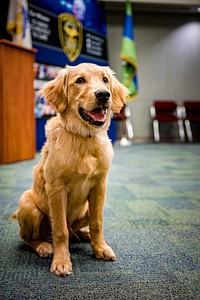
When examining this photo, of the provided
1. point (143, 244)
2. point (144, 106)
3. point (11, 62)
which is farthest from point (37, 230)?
point (144, 106)

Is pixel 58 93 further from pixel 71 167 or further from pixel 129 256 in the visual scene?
pixel 129 256

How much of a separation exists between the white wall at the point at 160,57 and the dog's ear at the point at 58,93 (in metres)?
7.71

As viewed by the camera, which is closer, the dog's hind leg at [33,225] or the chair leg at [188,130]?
the dog's hind leg at [33,225]

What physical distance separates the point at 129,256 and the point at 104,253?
140 mm

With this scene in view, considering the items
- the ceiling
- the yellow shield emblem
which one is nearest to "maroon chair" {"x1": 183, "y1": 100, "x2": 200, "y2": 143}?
the ceiling

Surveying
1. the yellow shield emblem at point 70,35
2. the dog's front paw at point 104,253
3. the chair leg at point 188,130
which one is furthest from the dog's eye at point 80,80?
the chair leg at point 188,130

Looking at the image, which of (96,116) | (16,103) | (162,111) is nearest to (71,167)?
(96,116)

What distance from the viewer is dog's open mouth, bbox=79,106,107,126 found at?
1.61 m

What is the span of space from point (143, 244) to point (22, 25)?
15.2ft

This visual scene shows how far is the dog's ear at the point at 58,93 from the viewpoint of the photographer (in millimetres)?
1699

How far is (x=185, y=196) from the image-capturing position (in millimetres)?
3076

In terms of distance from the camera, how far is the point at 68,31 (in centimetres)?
685

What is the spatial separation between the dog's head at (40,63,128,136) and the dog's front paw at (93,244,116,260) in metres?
0.61

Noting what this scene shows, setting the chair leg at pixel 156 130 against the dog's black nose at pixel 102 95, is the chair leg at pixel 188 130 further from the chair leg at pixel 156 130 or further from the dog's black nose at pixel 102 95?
the dog's black nose at pixel 102 95
